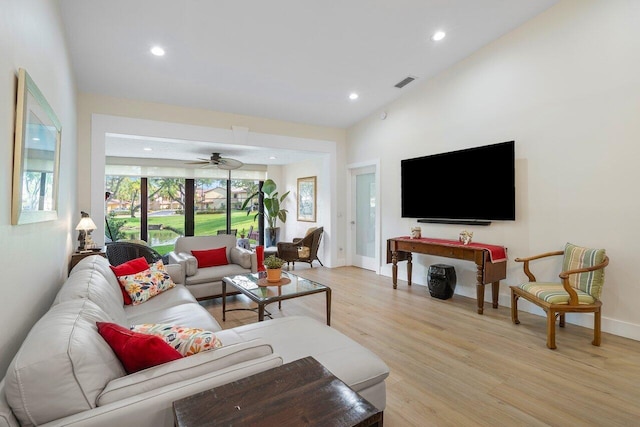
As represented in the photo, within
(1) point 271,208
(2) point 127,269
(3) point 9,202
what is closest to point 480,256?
(2) point 127,269

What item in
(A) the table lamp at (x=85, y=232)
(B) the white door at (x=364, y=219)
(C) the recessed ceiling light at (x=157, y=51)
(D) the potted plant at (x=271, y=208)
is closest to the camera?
(C) the recessed ceiling light at (x=157, y=51)

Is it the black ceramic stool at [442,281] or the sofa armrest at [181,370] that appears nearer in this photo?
the sofa armrest at [181,370]

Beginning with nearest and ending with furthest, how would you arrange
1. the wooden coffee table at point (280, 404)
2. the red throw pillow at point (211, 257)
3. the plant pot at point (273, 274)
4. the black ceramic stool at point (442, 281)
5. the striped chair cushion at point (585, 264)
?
1. the wooden coffee table at point (280, 404)
2. the striped chair cushion at point (585, 264)
3. the plant pot at point (273, 274)
4. the black ceramic stool at point (442, 281)
5. the red throw pillow at point (211, 257)

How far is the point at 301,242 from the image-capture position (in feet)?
20.2

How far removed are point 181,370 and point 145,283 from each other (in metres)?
2.06

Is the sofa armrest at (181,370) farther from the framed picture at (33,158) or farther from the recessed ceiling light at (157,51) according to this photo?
the recessed ceiling light at (157,51)

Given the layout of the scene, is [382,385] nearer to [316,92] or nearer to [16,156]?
[16,156]

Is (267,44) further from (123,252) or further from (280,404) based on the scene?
(280,404)

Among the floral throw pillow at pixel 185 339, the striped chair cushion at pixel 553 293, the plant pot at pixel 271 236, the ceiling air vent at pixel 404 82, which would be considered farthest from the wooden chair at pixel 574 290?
the plant pot at pixel 271 236

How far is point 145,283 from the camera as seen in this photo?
9.60 feet

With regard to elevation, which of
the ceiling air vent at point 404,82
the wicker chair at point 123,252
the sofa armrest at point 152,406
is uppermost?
the ceiling air vent at point 404,82

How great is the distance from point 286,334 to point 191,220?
658cm

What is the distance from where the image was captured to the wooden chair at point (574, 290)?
2664 millimetres

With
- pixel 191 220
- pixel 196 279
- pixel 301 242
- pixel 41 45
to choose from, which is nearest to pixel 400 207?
pixel 301 242
